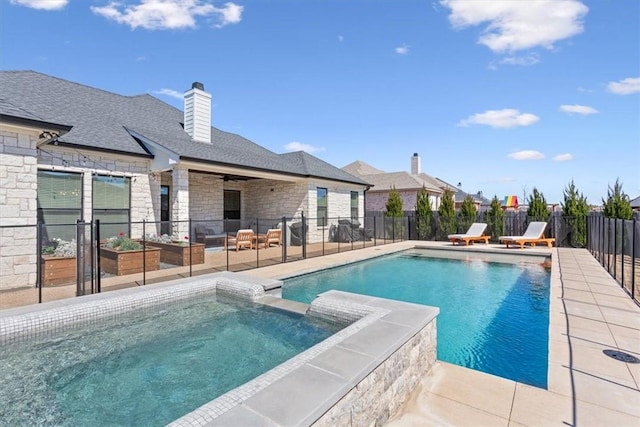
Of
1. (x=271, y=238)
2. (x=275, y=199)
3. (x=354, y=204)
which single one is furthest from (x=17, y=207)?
(x=354, y=204)

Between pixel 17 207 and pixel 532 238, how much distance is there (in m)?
16.2

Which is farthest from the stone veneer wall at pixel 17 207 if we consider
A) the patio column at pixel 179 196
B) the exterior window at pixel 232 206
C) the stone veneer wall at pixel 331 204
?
the stone veneer wall at pixel 331 204

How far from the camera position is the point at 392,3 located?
353 inches

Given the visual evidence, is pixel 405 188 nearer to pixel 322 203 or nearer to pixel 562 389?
pixel 322 203

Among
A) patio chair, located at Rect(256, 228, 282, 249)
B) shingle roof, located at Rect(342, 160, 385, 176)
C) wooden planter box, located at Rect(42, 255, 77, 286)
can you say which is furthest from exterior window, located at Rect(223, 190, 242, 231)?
shingle roof, located at Rect(342, 160, 385, 176)

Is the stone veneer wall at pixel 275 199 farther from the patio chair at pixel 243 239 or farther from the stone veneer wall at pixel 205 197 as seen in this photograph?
the patio chair at pixel 243 239

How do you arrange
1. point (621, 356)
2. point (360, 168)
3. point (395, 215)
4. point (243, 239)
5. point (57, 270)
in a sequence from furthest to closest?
point (360, 168), point (395, 215), point (243, 239), point (57, 270), point (621, 356)

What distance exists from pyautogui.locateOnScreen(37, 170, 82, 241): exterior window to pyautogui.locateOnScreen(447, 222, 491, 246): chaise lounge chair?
13.9m

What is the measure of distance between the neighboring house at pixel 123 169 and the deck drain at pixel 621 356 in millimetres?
6885

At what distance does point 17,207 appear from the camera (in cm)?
641

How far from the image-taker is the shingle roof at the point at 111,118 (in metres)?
8.91

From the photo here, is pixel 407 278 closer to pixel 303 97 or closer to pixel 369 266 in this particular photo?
pixel 369 266

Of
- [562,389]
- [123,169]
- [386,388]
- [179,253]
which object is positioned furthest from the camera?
[123,169]

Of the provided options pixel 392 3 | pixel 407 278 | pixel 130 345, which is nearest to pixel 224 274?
pixel 130 345
